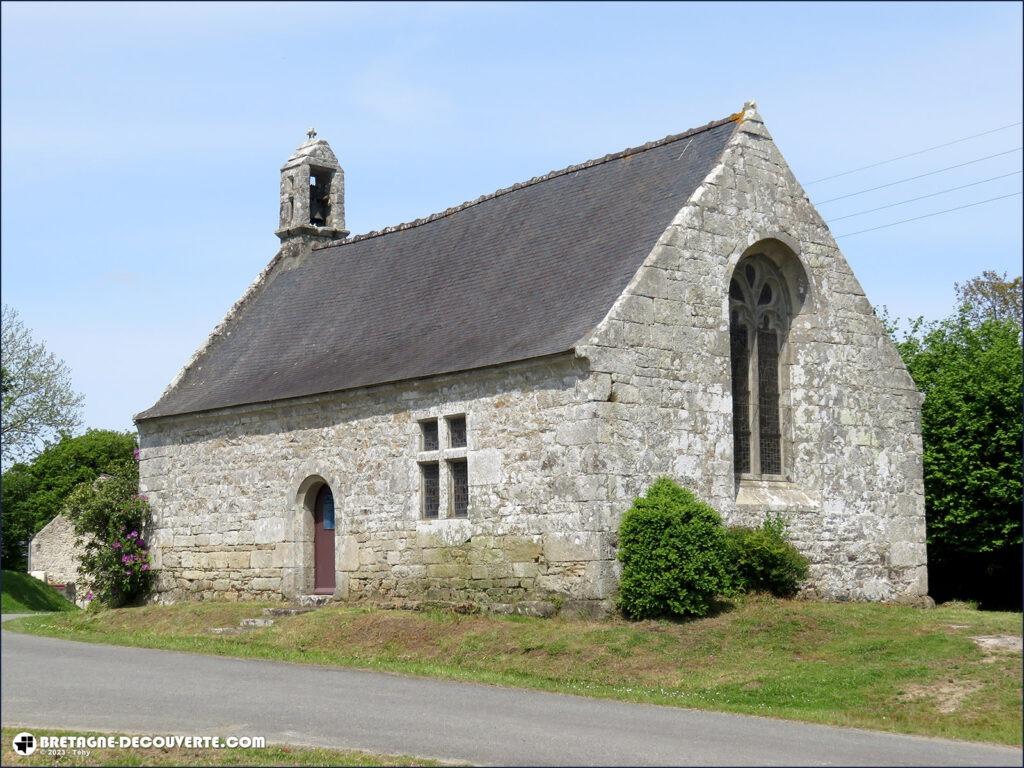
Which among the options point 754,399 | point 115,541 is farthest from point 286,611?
point 754,399

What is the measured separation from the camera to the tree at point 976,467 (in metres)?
25.1

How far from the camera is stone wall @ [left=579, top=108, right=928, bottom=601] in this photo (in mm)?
18500

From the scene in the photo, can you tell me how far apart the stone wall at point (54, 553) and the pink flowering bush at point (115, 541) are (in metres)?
20.9

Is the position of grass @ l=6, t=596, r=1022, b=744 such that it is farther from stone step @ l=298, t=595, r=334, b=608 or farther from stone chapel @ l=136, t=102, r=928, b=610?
stone chapel @ l=136, t=102, r=928, b=610

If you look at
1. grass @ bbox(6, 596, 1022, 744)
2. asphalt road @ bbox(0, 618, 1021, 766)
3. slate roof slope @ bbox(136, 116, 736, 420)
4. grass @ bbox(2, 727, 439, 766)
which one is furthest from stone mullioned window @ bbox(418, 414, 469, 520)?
grass @ bbox(2, 727, 439, 766)

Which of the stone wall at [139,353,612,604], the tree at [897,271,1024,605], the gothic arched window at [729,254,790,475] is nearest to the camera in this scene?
the stone wall at [139,353,612,604]

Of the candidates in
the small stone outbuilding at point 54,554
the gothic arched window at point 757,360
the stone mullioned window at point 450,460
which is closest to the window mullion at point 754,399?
the gothic arched window at point 757,360

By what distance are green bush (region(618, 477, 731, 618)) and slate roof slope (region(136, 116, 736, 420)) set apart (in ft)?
8.62

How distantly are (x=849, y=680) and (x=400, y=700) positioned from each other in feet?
16.0

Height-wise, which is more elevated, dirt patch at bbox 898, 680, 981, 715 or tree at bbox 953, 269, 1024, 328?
tree at bbox 953, 269, 1024, 328

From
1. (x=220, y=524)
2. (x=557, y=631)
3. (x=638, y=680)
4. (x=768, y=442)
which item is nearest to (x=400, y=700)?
(x=638, y=680)

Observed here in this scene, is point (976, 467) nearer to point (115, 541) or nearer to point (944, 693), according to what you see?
point (944, 693)

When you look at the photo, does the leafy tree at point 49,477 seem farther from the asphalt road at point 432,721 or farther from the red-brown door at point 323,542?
the asphalt road at point 432,721

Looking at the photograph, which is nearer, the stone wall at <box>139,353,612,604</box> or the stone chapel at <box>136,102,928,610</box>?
the stone wall at <box>139,353,612,604</box>
